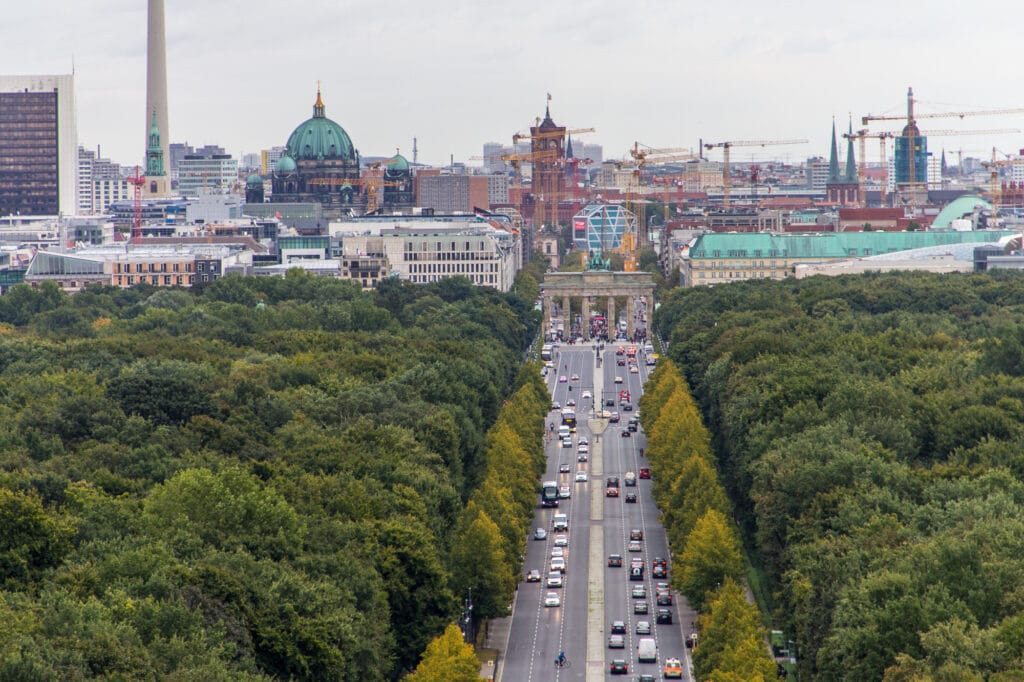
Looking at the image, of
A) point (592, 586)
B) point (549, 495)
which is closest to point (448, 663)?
point (592, 586)

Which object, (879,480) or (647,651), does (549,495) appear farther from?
(647,651)

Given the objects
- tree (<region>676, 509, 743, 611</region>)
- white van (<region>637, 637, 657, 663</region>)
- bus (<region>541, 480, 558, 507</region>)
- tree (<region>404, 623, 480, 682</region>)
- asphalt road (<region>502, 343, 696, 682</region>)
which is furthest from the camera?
bus (<region>541, 480, 558, 507</region>)

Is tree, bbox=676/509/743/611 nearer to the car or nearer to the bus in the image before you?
the car

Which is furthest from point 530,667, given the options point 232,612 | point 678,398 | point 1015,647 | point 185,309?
point 185,309

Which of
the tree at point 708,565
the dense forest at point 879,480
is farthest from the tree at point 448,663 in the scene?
the tree at point 708,565

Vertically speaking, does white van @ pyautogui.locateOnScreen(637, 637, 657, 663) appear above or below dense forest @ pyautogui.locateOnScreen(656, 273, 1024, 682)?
below

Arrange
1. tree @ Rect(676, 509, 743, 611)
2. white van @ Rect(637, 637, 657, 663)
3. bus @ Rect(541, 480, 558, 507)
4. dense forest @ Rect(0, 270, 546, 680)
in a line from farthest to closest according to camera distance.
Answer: bus @ Rect(541, 480, 558, 507)
tree @ Rect(676, 509, 743, 611)
white van @ Rect(637, 637, 657, 663)
dense forest @ Rect(0, 270, 546, 680)

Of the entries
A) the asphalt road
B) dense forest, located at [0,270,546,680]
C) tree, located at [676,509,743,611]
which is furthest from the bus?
tree, located at [676,509,743,611]
